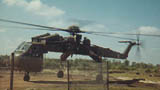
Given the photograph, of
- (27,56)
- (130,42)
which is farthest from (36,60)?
(130,42)

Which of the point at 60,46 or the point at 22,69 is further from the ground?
the point at 60,46

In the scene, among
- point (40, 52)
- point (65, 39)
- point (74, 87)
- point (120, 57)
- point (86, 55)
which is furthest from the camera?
point (120, 57)

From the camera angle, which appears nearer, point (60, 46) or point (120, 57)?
point (60, 46)

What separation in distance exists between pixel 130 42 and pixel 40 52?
13978mm

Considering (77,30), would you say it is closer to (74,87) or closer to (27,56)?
(27,56)

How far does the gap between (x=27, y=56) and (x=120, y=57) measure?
12771 mm

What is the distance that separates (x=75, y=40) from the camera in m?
20.3

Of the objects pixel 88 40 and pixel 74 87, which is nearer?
pixel 74 87

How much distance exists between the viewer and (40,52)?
1939cm

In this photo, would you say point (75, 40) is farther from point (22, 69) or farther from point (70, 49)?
point (22, 69)

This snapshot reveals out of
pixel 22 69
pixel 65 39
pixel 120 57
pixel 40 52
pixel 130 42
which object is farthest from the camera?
pixel 130 42

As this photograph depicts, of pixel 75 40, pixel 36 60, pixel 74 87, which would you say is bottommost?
pixel 74 87

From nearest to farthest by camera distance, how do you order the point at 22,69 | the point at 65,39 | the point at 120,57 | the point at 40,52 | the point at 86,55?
the point at 22,69 → the point at 40,52 → the point at 65,39 → the point at 86,55 → the point at 120,57

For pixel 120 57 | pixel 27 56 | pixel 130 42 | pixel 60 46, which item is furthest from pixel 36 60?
pixel 130 42
